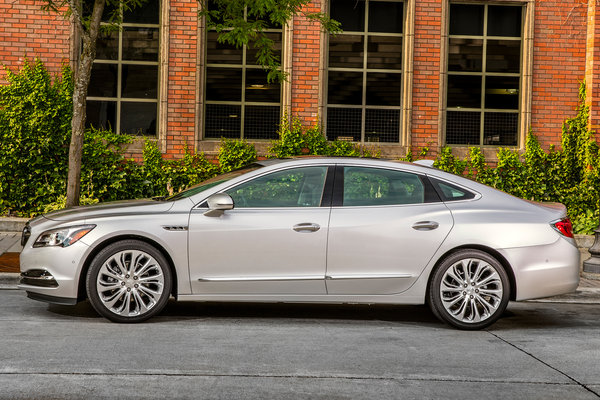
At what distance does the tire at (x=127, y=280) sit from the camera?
7793 millimetres

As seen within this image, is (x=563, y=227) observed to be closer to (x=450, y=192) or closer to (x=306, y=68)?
(x=450, y=192)

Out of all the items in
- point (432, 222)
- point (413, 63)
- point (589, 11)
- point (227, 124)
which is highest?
point (589, 11)

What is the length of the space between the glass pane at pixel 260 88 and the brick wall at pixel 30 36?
317cm

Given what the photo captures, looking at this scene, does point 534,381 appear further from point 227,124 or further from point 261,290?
point 227,124

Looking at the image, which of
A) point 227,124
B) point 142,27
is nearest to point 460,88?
point 227,124

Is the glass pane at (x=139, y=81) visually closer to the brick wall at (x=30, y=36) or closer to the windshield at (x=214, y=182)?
the brick wall at (x=30, y=36)

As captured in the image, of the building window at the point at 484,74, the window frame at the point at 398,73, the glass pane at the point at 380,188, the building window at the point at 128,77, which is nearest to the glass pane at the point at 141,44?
the building window at the point at 128,77

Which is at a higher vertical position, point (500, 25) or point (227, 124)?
point (500, 25)

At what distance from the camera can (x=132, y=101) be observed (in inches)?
626

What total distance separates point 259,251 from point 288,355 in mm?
1357

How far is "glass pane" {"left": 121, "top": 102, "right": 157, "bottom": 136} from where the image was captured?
624 inches

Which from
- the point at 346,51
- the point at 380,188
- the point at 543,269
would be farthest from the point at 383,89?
the point at 543,269

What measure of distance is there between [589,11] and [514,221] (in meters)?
9.52

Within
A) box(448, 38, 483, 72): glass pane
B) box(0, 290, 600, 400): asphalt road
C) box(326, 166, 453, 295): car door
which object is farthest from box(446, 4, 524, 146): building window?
box(326, 166, 453, 295): car door
